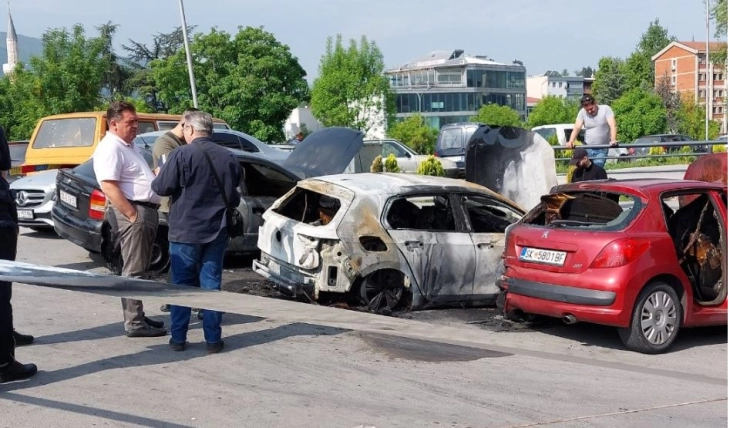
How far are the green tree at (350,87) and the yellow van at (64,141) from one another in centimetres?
4096

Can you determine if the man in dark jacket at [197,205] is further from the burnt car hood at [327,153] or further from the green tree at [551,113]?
the green tree at [551,113]

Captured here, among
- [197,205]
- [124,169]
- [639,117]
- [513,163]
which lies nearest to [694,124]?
[639,117]

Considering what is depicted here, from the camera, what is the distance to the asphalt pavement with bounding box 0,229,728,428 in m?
5.38

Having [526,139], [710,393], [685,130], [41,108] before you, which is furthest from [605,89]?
[710,393]

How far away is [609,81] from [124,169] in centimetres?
8322

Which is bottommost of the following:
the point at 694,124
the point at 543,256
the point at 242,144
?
the point at 543,256

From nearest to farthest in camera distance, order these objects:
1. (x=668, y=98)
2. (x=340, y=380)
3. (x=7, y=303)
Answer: (x=7, y=303)
(x=340, y=380)
(x=668, y=98)

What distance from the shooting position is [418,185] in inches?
350

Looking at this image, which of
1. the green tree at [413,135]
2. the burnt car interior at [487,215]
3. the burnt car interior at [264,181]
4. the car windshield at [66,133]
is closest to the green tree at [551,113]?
the green tree at [413,135]

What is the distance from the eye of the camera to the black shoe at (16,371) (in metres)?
5.80

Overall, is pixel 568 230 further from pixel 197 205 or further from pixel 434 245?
pixel 197 205

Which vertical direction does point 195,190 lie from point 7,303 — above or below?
above

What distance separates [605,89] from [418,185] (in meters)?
80.6

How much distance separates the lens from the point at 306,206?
9.12m
